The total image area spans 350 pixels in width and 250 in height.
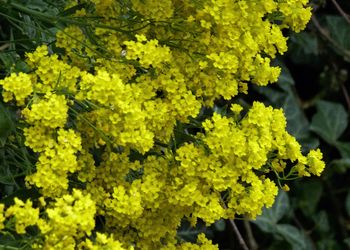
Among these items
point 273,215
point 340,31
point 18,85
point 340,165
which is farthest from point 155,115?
point 340,31

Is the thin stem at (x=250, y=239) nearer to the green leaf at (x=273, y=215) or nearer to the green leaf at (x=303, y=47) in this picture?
the green leaf at (x=273, y=215)

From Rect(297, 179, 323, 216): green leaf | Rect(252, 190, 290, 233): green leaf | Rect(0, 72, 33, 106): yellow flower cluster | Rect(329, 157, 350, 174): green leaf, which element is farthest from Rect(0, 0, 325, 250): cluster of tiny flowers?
Rect(297, 179, 323, 216): green leaf

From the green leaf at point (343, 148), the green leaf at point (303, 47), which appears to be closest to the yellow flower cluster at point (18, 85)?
the green leaf at point (303, 47)

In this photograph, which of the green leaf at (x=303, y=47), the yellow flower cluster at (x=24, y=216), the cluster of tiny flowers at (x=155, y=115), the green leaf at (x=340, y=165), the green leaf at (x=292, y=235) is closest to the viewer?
the yellow flower cluster at (x=24, y=216)

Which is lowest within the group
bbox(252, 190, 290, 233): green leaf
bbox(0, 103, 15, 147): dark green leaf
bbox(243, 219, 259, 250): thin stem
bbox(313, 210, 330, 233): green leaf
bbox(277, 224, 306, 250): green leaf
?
bbox(313, 210, 330, 233): green leaf

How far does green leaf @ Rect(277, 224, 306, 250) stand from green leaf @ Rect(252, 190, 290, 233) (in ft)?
0.08

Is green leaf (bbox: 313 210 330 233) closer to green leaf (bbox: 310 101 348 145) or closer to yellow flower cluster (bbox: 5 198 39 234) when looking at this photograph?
green leaf (bbox: 310 101 348 145)

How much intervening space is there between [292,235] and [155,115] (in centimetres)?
130

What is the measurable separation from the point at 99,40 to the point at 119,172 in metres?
0.24

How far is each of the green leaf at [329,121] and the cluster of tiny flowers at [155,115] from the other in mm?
1275

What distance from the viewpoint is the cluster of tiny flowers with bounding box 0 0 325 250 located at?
1352 millimetres

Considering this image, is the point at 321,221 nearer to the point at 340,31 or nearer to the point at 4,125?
the point at 340,31

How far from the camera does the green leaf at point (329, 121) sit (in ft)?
9.15

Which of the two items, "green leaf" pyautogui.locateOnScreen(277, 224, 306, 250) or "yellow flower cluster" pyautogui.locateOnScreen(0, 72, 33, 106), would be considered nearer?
"yellow flower cluster" pyautogui.locateOnScreen(0, 72, 33, 106)
